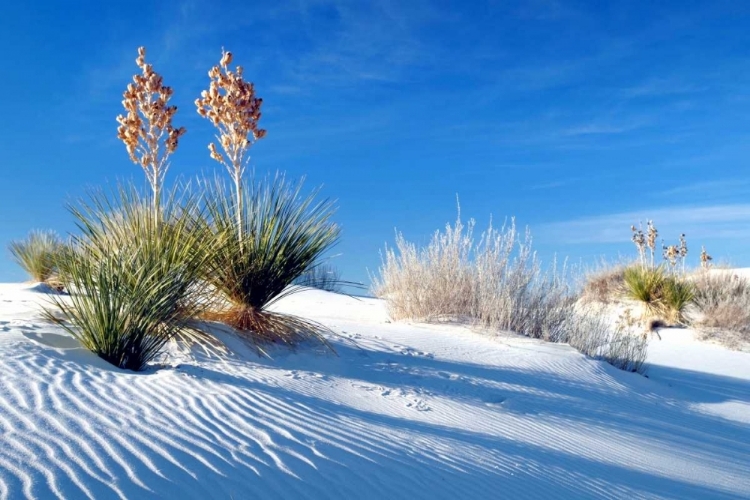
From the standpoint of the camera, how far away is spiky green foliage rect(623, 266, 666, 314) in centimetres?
1598

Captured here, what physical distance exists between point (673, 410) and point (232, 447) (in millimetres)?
5173

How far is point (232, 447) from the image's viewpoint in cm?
327

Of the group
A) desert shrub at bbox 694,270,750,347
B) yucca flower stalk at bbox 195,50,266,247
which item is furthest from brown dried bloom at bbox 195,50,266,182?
desert shrub at bbox 694,270,750,347

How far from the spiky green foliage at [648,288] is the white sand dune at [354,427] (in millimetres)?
8929

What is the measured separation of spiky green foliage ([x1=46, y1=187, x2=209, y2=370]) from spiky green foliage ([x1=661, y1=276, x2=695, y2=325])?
1267cm

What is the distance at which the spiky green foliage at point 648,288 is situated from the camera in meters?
16.0

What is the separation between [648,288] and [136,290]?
45.8 ft

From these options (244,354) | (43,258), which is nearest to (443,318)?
(244,354)

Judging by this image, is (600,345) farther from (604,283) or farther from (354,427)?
(604,283)

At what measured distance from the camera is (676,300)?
1545 cm

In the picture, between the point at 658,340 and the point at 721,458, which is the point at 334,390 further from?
the point at 658,340

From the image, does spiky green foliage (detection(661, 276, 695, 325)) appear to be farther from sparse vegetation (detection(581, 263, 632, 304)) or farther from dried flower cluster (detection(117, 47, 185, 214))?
dried flower cluster (detection(117, 47, 185, 214))

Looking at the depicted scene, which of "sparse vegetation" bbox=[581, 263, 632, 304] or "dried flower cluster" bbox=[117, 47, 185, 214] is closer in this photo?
"dried flower cluster" bbox=[117, 47, 185, 214]

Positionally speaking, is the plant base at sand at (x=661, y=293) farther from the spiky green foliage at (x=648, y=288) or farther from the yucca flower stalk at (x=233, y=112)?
the yucca flower stalk at (x=233, y=112)
